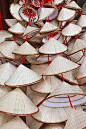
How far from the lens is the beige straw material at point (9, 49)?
0.54m

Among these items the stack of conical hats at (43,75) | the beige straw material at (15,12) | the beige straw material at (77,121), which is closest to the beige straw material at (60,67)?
the stack of conical hats at (43,75)

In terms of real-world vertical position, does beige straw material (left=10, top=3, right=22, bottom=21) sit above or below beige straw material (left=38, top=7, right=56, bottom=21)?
below

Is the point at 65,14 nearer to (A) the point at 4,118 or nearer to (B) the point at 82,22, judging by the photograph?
(B) the point at 82,22

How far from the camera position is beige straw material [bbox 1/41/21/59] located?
0.54 m

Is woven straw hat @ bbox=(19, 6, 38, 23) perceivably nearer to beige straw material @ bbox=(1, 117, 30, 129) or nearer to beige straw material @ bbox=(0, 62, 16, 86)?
beige straw material @ bbox=(0, 62, 16, 86)

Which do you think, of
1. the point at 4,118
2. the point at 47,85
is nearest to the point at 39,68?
the point at 47,85

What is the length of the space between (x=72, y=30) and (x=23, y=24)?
18 cm

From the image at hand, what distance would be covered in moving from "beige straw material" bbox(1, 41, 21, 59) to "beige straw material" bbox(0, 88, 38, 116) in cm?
11

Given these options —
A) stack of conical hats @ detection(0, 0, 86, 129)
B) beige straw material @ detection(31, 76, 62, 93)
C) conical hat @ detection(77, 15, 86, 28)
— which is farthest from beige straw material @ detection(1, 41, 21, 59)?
conical hat @ detection(77, 15, 86, 28)

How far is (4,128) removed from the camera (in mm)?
443

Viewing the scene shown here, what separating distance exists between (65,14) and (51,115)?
30 cm

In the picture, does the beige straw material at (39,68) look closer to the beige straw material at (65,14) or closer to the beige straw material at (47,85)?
the beige straw material at (47,85)

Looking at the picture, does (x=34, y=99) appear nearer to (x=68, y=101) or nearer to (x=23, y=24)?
(x=68, y=101)

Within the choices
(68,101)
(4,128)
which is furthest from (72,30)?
(4,128)
